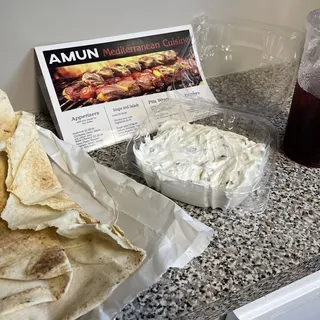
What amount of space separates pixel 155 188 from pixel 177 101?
0.67ft

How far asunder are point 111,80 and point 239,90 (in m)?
0.26

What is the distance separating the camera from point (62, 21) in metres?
0.74

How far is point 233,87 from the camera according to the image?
3.00 feet

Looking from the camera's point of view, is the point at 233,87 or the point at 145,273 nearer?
the point at 145,273

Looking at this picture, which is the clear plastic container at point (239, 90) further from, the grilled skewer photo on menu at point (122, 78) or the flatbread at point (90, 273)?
the flatbread at point (90, 273)

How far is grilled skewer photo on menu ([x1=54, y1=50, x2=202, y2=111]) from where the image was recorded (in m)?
0.76

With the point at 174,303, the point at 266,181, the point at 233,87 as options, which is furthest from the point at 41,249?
the point at 233,87

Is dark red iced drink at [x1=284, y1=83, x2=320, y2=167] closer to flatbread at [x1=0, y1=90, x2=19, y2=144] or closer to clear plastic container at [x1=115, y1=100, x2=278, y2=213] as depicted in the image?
clear plastic container at [x1=115, y1=100, x2=278, y2=213]

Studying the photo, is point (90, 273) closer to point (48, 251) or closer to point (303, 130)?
point (48, 251)

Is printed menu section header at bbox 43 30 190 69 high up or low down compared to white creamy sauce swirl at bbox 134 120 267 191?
up

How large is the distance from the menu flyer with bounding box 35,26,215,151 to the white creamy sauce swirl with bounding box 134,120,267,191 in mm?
89

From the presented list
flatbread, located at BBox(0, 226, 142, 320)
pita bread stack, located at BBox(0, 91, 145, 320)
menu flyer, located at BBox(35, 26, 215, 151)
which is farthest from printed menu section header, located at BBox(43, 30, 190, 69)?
flatbread, located at BBox(0, 226, 142, 320)

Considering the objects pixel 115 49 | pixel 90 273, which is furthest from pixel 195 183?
pixel 115 49

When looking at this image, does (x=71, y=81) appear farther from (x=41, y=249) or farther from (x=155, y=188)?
(x=41, y=249)
